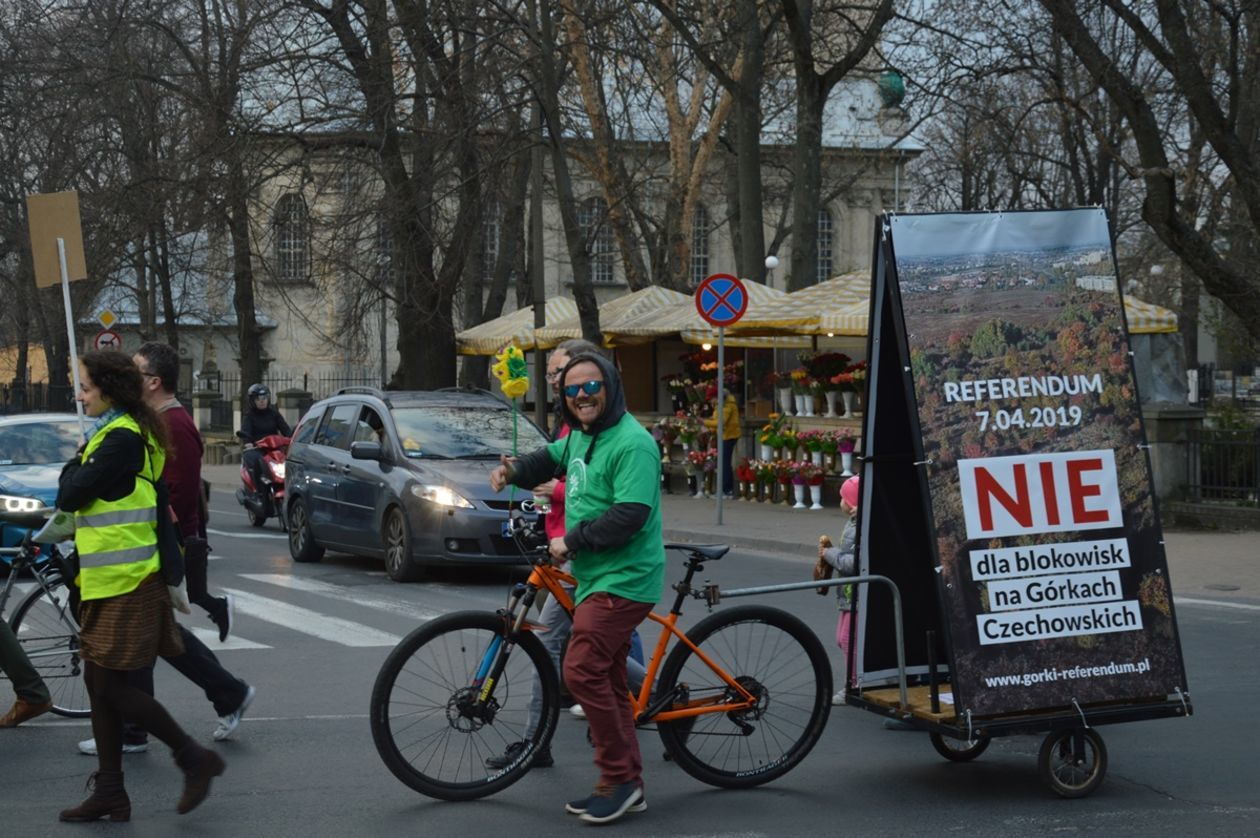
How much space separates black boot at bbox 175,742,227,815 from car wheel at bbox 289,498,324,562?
420 inches

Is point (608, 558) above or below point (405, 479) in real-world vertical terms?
above

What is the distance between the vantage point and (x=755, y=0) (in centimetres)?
2762

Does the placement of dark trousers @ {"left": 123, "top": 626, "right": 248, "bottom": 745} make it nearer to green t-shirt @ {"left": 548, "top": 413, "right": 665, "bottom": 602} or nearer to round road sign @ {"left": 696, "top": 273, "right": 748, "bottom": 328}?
green t-shirt @ {"left": 548, "top": 413, "right": 665, "bottom": 602}

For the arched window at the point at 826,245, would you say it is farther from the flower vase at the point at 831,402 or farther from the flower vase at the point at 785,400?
the flower vase at the point at 831,402

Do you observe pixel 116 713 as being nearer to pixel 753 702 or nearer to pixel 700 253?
pixel 753 702

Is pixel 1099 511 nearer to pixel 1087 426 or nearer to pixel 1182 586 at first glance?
pixel 1087 426

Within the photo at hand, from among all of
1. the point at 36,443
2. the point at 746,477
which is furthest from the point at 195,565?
the point at 746,477

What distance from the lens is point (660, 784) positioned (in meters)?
7.25

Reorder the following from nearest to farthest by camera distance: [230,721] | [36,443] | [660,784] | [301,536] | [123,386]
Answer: [123,386] < [660,784] < [230,721] < [36,443] < [301,536]

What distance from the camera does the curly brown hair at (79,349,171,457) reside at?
6785 mm

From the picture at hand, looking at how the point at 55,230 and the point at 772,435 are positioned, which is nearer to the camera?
the point at 55,230

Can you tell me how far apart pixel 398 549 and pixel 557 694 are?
868 centimetres

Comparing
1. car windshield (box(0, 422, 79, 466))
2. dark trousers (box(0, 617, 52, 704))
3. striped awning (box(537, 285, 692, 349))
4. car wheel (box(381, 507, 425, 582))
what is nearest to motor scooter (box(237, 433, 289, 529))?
car windshield (box(0, 422, 79, 466))

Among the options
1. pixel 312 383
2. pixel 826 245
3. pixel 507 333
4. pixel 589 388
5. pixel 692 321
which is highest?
pixel 826 245
